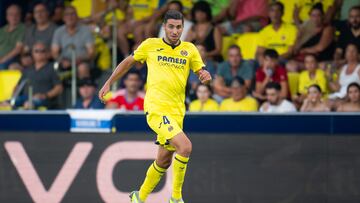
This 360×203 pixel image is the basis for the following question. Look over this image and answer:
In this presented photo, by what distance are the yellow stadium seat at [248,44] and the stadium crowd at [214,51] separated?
0.05ft

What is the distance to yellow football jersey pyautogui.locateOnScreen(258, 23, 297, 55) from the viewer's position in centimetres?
1449

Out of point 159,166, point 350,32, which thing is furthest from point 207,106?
point 159,166

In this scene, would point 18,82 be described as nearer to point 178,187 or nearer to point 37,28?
point 37,28

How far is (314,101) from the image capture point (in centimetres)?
1305

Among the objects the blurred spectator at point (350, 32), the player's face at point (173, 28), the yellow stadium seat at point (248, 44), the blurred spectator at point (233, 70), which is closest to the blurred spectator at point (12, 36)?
the blurred spectator at point (233, 70)

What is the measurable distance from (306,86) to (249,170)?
258cm

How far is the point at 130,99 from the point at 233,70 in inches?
67.3

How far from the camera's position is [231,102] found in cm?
1347

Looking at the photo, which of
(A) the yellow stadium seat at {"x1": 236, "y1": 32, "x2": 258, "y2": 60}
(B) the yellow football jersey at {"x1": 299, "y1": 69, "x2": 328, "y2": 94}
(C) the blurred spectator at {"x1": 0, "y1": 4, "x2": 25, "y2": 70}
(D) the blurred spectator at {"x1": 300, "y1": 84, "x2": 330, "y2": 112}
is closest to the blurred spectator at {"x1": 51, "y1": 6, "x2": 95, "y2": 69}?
(C) the blurred spectator at {"x1": 0, "y1": 4, "x2": 25, "y2": 70}

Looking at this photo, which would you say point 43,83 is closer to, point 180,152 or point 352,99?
point 352,99

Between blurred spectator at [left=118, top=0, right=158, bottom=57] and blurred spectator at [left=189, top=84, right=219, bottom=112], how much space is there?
75.4 inches

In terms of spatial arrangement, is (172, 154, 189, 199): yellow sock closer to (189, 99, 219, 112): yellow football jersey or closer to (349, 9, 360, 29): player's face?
(189, 99, 219, 112): yellow football jersey

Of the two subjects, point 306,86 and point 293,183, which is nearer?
point 293,183

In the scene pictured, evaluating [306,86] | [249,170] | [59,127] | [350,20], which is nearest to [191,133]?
[249,170]
